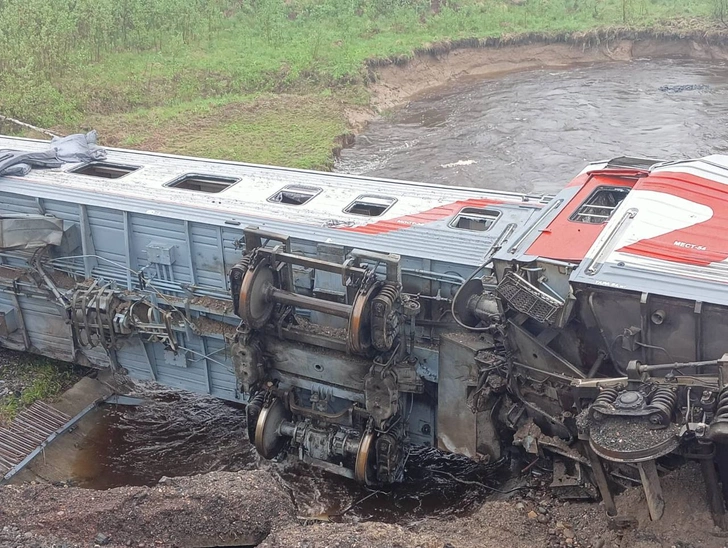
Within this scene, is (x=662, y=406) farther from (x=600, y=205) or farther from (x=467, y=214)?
(x=467, y=214)

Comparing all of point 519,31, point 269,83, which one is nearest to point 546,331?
point 269,83

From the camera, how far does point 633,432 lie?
6.70 metres

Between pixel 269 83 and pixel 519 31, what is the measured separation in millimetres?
11967

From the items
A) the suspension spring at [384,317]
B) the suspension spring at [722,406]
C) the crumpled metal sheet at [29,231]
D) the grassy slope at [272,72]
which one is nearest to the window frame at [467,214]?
the suspension spring at [384,317]

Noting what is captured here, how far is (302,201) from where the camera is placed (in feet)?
35.9

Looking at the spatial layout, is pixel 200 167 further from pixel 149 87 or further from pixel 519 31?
pixel 519 31

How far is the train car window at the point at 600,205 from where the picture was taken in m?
8.97

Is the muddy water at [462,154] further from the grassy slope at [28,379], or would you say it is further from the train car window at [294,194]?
the train car window at [294,194]

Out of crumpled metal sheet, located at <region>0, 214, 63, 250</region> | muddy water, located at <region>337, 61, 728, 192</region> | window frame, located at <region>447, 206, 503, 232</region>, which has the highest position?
window frame, located at <region>447, 206, 503, 232</region>

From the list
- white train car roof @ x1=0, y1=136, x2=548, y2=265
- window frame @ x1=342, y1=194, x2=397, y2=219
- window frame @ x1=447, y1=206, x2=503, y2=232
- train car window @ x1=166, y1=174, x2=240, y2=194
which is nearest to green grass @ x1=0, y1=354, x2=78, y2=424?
white train car roof @ x1=0, y1=136, x2=548, y2=265

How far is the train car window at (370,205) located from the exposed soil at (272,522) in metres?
3.58

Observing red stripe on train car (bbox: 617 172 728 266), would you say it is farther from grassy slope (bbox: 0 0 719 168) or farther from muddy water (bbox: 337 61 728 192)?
grassy slope (bbox: 0 0 719 168)

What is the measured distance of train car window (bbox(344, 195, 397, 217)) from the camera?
10.4 meters

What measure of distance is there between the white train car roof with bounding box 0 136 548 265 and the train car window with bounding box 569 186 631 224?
70 centimetres
